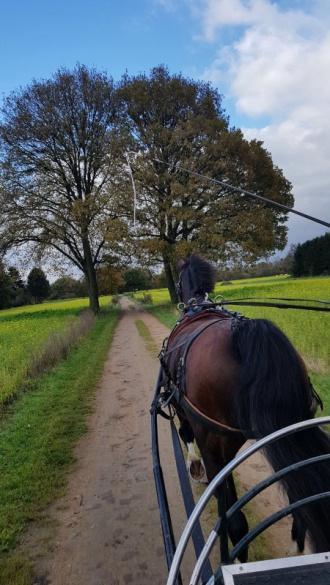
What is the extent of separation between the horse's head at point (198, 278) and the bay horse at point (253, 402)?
1169 mm

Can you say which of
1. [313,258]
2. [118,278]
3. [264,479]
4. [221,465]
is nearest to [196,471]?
[221,465]

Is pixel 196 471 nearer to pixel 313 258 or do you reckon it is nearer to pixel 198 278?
pixel 198 278

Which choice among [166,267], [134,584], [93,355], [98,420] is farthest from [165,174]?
[134,584]

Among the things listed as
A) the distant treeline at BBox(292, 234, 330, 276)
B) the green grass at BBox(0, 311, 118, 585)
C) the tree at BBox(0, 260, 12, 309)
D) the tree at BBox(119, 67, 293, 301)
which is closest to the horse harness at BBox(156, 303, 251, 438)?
the green grass at BBox(0, 311, 118, 585)

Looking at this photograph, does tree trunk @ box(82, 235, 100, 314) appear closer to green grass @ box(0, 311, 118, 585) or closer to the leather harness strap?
green grass @ box(0, 311, 118, 585)

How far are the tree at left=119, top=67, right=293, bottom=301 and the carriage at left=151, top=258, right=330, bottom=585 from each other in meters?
19.7

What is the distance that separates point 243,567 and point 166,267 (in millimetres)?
25108

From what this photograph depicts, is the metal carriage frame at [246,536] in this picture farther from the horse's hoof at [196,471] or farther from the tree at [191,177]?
the tree at [191,177]

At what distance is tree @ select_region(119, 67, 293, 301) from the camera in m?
22.2

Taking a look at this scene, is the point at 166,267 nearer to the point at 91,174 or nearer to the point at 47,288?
the point at 91,174

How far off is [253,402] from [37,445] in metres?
4.10

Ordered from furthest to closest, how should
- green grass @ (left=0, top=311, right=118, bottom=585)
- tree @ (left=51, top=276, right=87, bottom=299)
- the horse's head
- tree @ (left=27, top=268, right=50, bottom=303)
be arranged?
tree @ (left=51, top=276, right=87, bottom=299)
tree @ (left=27, top=268, right=50, bottom=303)
the horse's head
green grass @ (left=0, top=311, right=118, bottom=585)

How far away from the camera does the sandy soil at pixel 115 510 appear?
298 centimetres

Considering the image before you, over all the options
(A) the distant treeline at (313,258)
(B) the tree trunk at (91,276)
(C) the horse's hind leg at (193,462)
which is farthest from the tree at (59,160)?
(A) the distant treeline at (313,258)
